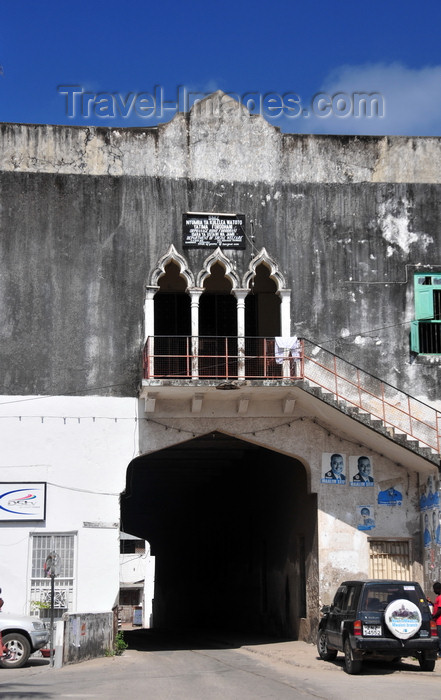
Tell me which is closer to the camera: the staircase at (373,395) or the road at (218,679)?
the road at (218,679)

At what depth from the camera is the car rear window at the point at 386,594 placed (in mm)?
18000

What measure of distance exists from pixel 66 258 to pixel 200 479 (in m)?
14.8

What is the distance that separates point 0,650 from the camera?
19.0m

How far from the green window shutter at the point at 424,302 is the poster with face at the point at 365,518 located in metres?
5.32

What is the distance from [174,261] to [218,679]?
40.1 feet

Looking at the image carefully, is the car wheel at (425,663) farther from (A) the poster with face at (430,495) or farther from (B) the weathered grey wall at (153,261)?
(B) the weathered grey wall at (153,261)

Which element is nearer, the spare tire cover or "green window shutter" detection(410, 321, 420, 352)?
the spare tire cover

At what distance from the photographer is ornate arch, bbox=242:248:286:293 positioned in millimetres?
26141

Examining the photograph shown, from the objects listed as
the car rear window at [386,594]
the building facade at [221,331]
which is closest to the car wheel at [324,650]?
the car rear window at [386,594]

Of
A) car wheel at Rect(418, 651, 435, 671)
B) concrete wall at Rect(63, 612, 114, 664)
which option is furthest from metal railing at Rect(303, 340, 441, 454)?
car wheel at Rect(418, 651, 435, 671)

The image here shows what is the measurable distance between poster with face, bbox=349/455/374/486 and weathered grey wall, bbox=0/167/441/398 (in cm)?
223

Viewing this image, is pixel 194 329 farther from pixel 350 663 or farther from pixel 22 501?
pixel 350 663

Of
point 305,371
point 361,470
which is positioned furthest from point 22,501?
point 361,470

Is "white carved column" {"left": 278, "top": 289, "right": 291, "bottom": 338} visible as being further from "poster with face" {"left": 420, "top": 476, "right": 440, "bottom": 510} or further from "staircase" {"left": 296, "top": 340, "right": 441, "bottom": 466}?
"poster with face" {"left": 420, "top": 476, "right": 440, "bottom": 510}
